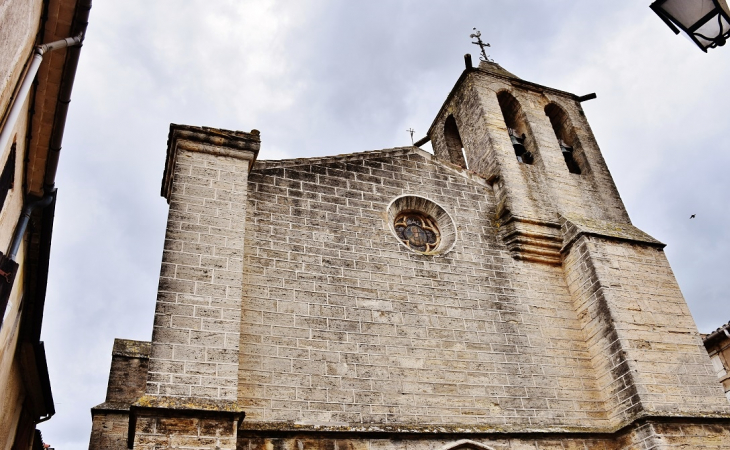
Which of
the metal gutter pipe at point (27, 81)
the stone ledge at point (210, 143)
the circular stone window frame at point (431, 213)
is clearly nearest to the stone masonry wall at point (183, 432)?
the metal gutter pipe at point (27, 81)

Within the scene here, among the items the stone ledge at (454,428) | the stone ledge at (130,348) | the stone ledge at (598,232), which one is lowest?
the stone ledge at (454,428)

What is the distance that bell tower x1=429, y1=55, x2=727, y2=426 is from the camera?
8109 millimetres

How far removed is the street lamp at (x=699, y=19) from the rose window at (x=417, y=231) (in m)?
5.44

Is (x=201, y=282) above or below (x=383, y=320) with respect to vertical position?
above

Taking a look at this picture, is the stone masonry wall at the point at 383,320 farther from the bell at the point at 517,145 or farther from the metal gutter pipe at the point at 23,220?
the bell at the point at 517,145

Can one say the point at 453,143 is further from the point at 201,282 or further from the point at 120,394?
the point at 120,394

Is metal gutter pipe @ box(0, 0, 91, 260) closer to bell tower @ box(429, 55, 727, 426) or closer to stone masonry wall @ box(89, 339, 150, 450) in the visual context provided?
stone masonry wall @ box(89, 339, 150, 450)

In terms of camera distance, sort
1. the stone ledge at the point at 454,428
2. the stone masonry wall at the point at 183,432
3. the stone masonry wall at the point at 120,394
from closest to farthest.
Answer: the stone masonry wall at the point at 183,432 → the stone ledge at the point at 454,428 → the stone masonry wall at the point at 120,394

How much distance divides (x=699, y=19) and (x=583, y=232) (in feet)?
19.1

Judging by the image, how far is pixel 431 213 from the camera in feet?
31.7

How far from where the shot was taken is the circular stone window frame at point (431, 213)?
360 inches

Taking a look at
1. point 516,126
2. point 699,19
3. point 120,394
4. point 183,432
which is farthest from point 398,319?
point 516,126

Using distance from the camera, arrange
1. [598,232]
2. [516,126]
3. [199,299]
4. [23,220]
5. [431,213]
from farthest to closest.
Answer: [516,126]
[431,213]
[598,232]
[199,299]
[23,220]

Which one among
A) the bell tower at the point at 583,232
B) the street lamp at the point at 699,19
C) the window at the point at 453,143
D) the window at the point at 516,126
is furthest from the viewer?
the window at the point at 453,143
